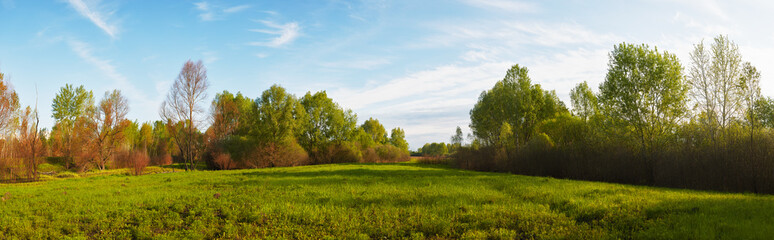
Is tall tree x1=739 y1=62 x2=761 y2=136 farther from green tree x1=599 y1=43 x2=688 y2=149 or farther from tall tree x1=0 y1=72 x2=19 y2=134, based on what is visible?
tall tree x1=0 y1=72 x2=19 y2=134

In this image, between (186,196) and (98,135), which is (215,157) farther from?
(186,196)

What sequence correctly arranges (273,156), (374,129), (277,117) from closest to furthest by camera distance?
(273,156) < (277,117) < (374,129)

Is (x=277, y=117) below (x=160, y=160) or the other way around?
the other way around

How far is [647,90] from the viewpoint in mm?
27688

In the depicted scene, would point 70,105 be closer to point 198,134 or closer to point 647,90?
point 198,134

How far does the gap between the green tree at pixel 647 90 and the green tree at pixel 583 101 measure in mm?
29102

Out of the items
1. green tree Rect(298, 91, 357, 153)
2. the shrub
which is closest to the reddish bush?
green tree Rect(298, 91, 357, 153)

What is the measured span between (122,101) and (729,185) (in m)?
67.1

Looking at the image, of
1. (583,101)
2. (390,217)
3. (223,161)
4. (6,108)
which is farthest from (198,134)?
(583,101)

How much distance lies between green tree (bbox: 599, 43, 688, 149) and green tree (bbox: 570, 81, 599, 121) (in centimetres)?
2910

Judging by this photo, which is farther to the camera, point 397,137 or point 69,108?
point 397,137

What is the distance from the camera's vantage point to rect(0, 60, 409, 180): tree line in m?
36.1

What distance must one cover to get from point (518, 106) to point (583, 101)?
16.6 metres

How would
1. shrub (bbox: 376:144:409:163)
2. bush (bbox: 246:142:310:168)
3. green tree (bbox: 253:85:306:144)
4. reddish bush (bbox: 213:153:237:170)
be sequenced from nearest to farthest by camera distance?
reddish bush (bbox: 213:153:237:170) < bush (bbox: 246:142:310:168) < green tree (bbox: 253:85:306:144) < shrub (bbox: 376:144:409:163)
